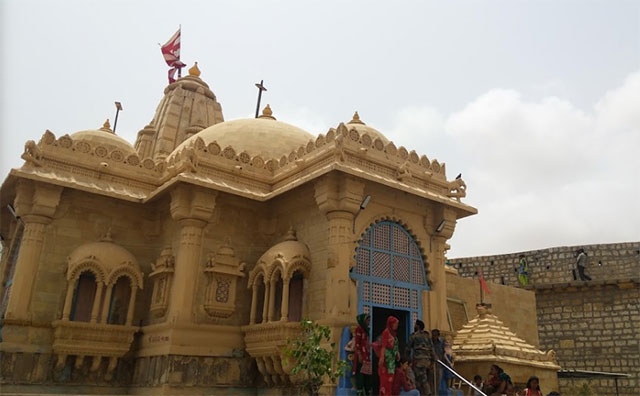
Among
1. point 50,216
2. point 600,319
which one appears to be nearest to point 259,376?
point 50,216

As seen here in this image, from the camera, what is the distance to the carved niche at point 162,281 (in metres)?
11.2

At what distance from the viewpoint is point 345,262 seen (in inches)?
403

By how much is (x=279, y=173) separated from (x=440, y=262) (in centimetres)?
436

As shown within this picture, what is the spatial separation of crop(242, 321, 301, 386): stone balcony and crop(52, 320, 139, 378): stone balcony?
2.69 m

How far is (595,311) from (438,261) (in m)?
12.0

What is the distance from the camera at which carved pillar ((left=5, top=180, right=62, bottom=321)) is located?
10.9 m

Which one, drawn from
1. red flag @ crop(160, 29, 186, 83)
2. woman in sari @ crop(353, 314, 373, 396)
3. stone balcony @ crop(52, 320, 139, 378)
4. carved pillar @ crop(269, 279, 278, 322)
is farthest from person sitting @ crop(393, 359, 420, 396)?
red flag @ crop(160, 29, 186, 83)

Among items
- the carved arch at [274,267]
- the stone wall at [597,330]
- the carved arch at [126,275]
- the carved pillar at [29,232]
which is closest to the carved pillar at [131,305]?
the carved arch at [126,275]

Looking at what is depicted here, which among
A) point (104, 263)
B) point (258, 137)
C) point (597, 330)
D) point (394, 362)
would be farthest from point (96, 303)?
point (597, 330)

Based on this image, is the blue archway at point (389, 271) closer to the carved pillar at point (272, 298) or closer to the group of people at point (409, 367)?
the group of people at point (409, 367)

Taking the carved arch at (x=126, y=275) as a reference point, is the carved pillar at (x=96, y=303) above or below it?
below

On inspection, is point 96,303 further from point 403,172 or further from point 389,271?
point 403,172

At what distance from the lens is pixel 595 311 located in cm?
2044

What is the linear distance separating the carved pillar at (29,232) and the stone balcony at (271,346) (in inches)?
182
